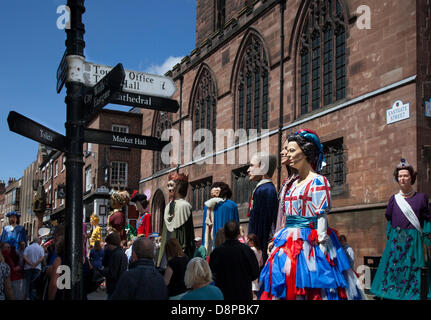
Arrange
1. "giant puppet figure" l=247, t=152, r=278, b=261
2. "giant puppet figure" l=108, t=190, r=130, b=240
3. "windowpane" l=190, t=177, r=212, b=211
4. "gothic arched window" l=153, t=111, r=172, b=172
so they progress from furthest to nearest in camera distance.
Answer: "gothic arched window" l=153, t=111, r=172, b=172 → "windowpane" l=190, t=177, r=212, b=211 → "giant puppet figure" l=108, t=190, r=130, b=240 → "giant puppet figure" l=247, t=152, r=278, b=261

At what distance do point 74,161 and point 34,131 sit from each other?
0.50 meters

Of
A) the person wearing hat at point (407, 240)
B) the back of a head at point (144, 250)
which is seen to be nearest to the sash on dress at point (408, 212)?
the person wearing hat at point (407, 240)

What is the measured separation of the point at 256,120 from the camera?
22.5m

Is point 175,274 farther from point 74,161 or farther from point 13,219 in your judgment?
point 13,219

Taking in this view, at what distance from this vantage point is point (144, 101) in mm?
6211

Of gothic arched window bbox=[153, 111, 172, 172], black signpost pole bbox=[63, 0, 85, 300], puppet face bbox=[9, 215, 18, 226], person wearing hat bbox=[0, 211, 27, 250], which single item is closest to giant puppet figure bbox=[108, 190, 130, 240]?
person wearing hat bbox=[0, 211, 27, 250]

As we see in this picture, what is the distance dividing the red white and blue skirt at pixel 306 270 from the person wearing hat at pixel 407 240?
341cm

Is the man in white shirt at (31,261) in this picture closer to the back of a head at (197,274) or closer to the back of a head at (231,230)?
the back of a head at (231,230)

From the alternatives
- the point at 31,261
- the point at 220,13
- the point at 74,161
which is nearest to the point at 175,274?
the point at 74,161

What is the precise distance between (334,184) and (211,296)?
42.2ft

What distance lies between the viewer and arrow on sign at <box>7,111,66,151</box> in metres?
5.36

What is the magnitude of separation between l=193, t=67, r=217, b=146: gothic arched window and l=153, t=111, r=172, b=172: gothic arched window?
3.48 metres

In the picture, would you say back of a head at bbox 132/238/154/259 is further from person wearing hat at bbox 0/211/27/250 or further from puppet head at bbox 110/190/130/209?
person wearing hat at bbox 0/211/27/250
